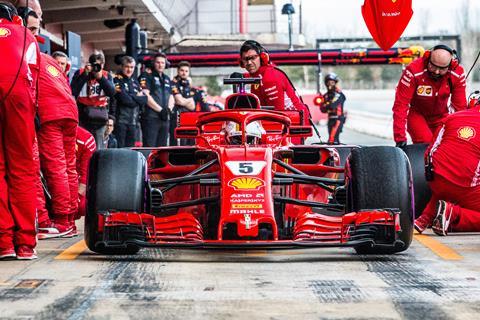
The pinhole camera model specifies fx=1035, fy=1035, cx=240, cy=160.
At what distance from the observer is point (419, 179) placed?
351 inches

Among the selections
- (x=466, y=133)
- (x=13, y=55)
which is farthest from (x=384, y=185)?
(x=13, y=55)

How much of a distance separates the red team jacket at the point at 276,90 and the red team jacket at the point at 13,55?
11.2 ft

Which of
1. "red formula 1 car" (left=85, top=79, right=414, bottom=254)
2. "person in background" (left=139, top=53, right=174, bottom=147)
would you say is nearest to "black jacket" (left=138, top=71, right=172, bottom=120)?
"person in background" (left=139, top=53, right=174, bottom=147)

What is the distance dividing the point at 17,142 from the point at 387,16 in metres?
5.17

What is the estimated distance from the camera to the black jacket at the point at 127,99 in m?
14.4

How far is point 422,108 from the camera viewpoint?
10406mm

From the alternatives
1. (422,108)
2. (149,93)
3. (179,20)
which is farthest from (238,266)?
(179,20)

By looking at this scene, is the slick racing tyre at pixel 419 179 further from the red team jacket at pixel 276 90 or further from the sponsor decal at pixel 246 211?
the sponsor decal at pixel 246 211

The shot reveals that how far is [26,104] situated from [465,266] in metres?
2.95

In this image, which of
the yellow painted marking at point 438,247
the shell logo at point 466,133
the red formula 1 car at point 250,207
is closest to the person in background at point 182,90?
the shell logo at point 466,133

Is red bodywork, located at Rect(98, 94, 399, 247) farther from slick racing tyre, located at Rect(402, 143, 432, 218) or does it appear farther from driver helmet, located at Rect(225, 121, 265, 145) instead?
slick racing tyre, located at Rect(402, 143, 432, 218)

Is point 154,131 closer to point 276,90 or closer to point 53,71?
point 276,90

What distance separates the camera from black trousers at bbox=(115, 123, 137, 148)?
47.6ft

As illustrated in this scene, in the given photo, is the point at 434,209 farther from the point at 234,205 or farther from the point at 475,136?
the point at 234,205
